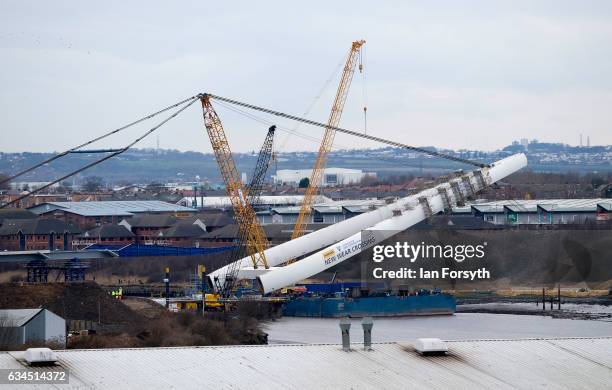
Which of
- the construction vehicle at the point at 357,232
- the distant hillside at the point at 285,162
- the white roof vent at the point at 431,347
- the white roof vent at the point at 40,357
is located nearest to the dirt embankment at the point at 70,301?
the construction vehicle at the point at 357,232

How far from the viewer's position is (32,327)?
22.5 meters

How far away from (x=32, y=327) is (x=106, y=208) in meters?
47.2

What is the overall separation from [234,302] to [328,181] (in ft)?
238

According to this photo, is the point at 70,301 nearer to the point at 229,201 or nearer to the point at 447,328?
the point at 447,328

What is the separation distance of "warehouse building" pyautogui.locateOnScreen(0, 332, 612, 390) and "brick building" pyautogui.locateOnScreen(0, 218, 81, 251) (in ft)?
124

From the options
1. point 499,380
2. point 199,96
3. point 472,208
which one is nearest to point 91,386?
point 499,380

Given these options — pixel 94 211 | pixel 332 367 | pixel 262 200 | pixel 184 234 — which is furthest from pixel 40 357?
pixel 262 200

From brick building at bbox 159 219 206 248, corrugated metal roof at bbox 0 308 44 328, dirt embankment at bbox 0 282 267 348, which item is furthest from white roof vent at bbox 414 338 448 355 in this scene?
brick building at bbox 159 219 206 248

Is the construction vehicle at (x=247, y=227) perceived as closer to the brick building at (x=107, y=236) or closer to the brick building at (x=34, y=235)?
the brick building at (x=34, y=235)

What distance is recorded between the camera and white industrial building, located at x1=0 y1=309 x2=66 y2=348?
2200cm

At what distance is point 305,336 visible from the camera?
30.2m

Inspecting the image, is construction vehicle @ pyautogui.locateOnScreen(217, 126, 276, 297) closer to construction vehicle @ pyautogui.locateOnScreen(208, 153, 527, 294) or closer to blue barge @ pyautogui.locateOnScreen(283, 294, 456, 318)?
construction vehicle @ pyautogui.locateOnScreen(208, 153, 527, 294)

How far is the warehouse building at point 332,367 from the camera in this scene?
13508 mm

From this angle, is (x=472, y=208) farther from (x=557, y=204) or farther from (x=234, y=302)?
(x=234, y=302)
